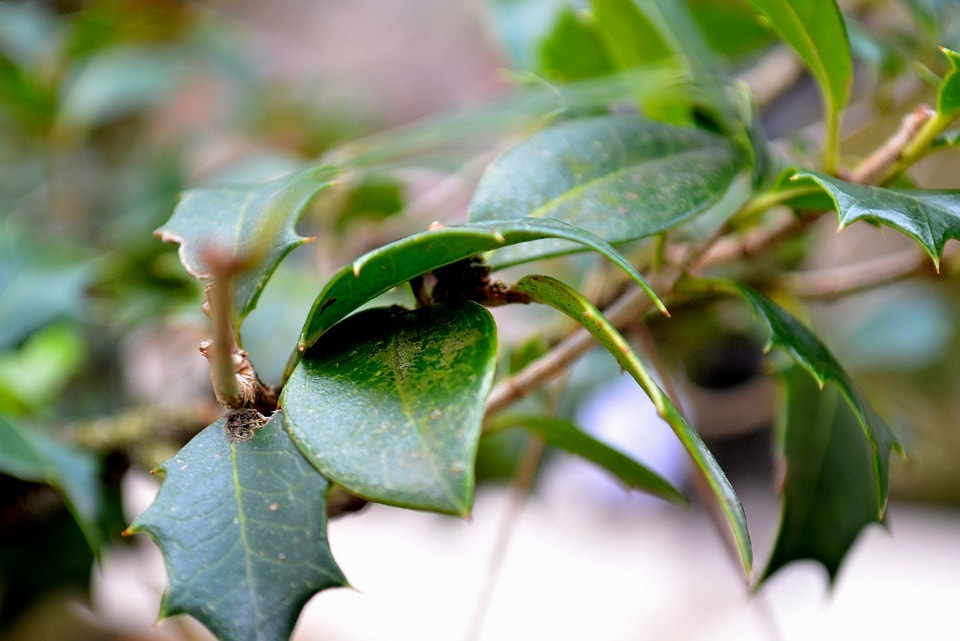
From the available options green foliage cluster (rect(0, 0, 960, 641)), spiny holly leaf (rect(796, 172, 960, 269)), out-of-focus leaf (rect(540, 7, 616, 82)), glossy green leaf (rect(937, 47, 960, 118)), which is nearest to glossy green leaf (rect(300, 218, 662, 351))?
green foliage cluster (rect(0, 0, 960, 641))

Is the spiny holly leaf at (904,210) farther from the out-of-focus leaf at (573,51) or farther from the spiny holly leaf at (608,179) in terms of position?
the out-of-focus leaf at (573,51)

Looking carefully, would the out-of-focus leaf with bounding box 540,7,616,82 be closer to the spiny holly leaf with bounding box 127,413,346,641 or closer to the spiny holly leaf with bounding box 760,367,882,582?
the spiny holly leaf with bounding box 760,367,882,582

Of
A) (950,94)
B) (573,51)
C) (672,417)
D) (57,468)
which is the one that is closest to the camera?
(672,417)

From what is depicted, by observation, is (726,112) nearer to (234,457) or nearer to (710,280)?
(710,280)

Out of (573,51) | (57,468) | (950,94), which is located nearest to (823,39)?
(950,94)

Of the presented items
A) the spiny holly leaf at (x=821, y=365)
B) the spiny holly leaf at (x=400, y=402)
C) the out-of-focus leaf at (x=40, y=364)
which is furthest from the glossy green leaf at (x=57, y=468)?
the spiny holly leaf at (x=821, y=365)

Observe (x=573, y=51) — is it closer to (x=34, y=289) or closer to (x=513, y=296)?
(x=513, y=296)

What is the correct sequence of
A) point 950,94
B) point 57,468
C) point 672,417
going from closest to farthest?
point 672,417 → point 950,94 → point 57,468
